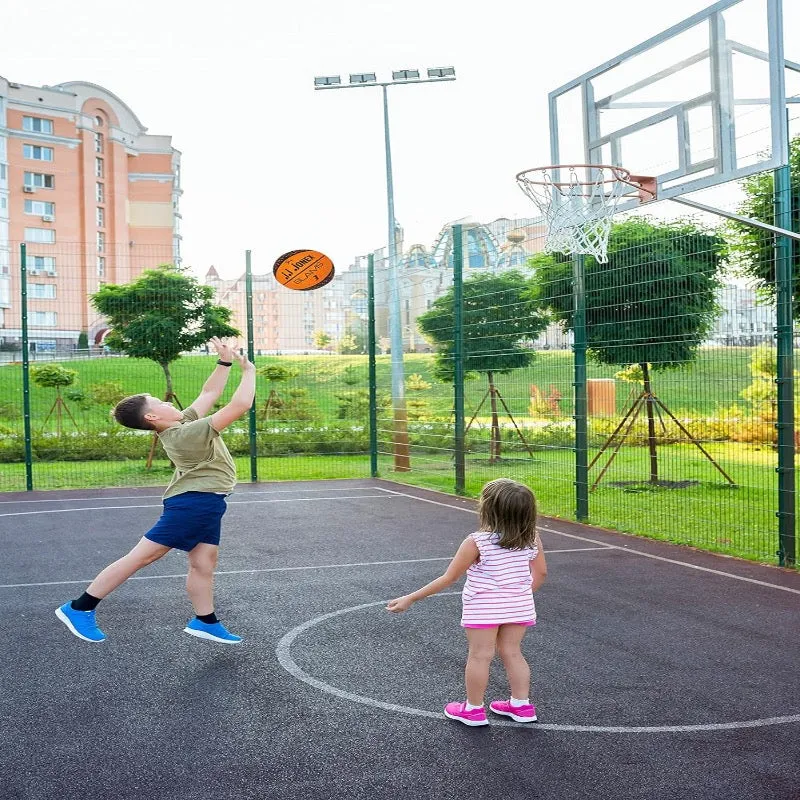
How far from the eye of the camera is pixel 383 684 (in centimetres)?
454

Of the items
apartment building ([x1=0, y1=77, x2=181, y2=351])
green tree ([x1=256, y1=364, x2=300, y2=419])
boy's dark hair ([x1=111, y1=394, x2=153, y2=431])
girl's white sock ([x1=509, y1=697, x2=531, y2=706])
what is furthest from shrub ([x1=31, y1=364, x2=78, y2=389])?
apartment building ([x1=0, y1=77, x2=181, y2=351])

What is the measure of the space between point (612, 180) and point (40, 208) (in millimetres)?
46115

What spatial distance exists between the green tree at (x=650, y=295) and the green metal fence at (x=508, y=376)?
0.03 meters

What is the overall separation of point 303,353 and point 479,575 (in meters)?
11.7

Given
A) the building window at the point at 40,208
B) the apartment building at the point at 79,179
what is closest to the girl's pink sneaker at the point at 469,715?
the apartment building at the point at 79,179

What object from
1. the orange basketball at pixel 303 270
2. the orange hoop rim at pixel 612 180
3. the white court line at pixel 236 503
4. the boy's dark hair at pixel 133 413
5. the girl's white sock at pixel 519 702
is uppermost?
the orange basketball at pixel 303 270

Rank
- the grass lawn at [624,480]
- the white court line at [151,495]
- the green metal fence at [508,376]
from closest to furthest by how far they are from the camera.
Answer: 1. the green metal fence at [508,376]
2. the grass lawn at [624,480]
3. the white court line at [151,495]

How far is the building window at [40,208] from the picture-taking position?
47812 mm

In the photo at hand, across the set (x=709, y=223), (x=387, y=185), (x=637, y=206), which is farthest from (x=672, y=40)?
(x=387, y=185)

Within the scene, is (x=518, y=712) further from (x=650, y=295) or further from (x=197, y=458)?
(x=650, y=295)

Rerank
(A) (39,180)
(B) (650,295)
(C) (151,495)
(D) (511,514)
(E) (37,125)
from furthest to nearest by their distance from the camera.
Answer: (A) (39,180) → (E) (37,125) → (C) (151,495) → (B) (650,295) → (D) (511,514)

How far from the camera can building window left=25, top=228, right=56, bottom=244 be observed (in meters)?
47.8

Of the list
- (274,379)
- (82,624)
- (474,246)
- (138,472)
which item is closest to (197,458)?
(82,624)

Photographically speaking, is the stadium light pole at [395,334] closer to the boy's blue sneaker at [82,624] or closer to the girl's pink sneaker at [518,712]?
the boy's blue sneaker at [82,624]
